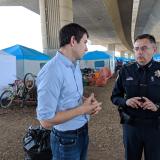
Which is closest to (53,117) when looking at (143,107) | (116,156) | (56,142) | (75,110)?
(75,110)

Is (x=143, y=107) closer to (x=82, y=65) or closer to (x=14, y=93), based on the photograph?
(x=14, y=93)

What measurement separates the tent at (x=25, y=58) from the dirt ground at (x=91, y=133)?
3965mm

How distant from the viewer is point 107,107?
34.6 feet

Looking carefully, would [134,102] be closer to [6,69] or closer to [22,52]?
[6,69]

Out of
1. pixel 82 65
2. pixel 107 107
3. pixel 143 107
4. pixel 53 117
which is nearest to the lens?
pixel 53 117

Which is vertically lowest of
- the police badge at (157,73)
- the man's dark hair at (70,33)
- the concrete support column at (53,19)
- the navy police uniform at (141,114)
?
the navy police uniform at (141,114)

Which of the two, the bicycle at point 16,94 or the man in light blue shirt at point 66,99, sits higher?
the man in light blue shirt at point 66,99

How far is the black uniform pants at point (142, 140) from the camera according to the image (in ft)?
10.3

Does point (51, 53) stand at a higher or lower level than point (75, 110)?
→ higher

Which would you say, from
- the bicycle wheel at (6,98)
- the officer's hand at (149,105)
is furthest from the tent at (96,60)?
the officer's hand at (149,105)

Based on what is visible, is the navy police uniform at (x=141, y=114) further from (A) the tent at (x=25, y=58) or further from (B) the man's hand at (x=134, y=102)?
(A) the tent at (x=25, y=58)

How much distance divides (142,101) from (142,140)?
0.44 metres

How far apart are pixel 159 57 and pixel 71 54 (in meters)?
25.8

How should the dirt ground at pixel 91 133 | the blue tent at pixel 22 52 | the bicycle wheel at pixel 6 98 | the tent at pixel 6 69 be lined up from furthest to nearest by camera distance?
the blue tent at pixel 22 52, the tent at pixel 6 69, the bicycle wheel at pixel 6 98, the dirt ground at pixel 91 133
